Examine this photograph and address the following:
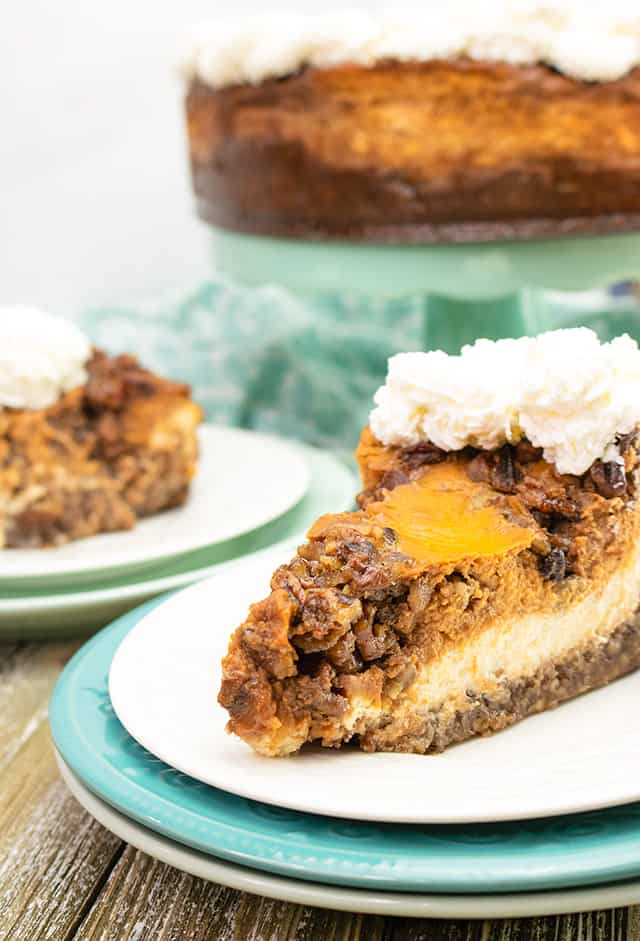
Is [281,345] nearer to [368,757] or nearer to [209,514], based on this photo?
[209,514]

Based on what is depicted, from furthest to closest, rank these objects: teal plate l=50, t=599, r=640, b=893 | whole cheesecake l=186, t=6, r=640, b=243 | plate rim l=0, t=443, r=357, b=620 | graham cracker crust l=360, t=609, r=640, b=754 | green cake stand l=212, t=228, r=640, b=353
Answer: green cake stand l=212, t=228, r=640, b=353
whole cheesecake l=186, t=6, r=640, b=243
plate rim l=0, t=443, r=357, b=620
graham cracker crust l=360, t=609, r=640, b=754
teal plate l=50, t=599, r=640, b=893

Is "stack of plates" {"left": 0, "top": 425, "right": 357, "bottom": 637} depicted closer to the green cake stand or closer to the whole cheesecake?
the green cake stand

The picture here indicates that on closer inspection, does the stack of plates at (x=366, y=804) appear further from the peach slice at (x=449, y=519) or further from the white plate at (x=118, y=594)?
the white plate at (x=118, y=594)

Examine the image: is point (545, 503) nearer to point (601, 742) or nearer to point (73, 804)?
point (601, 742)

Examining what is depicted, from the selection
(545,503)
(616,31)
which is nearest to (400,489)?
(545,503)

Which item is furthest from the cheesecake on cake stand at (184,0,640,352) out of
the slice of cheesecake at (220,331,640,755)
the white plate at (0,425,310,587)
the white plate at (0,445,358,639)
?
the slice of cheesecake at (220,331,640,755)

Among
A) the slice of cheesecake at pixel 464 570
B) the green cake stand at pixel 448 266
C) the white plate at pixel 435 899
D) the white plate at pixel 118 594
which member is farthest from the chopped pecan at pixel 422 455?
the green cake stand at pixel 448 266

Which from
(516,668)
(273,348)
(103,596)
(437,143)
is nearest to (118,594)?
(103,596)
